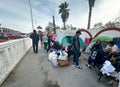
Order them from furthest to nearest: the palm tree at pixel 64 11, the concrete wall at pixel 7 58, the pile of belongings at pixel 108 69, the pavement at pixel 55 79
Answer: the palm tree at pixel 64 11 < the concrete wall at pixel 7 58 < the pavement at pixel 55 79 < the pile of belongings at pixel 108 69

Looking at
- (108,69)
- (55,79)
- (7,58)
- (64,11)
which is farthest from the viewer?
(64,11)

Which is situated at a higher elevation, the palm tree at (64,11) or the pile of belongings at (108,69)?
the palm tree at (64,11)

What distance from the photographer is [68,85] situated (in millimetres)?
3461

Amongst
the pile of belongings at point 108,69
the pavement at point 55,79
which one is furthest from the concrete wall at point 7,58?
the pile of belongings at point 108,69

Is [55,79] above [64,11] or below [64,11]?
below

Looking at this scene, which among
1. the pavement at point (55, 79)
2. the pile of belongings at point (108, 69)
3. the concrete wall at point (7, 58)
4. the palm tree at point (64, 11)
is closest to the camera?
the pile of belongings at point (108, 69)

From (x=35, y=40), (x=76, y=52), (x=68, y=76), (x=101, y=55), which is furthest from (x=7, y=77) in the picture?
(x=35, y=40)

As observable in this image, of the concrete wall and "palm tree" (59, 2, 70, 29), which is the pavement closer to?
the concrete wall

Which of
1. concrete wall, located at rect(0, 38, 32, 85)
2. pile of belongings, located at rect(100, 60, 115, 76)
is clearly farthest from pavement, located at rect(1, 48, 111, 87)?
pile of belongings, located at rect(100, 60, 115, 76)

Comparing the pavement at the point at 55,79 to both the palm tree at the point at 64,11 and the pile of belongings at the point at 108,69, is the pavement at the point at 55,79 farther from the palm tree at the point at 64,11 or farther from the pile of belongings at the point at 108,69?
the palm tree at the point at 64,11

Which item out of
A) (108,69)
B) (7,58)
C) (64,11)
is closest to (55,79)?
(108,69)

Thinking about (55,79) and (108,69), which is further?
(55,79)

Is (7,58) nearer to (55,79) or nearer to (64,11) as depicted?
(55,79)

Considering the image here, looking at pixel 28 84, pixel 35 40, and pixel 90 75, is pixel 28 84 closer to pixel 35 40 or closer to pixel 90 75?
pixel 90 75
